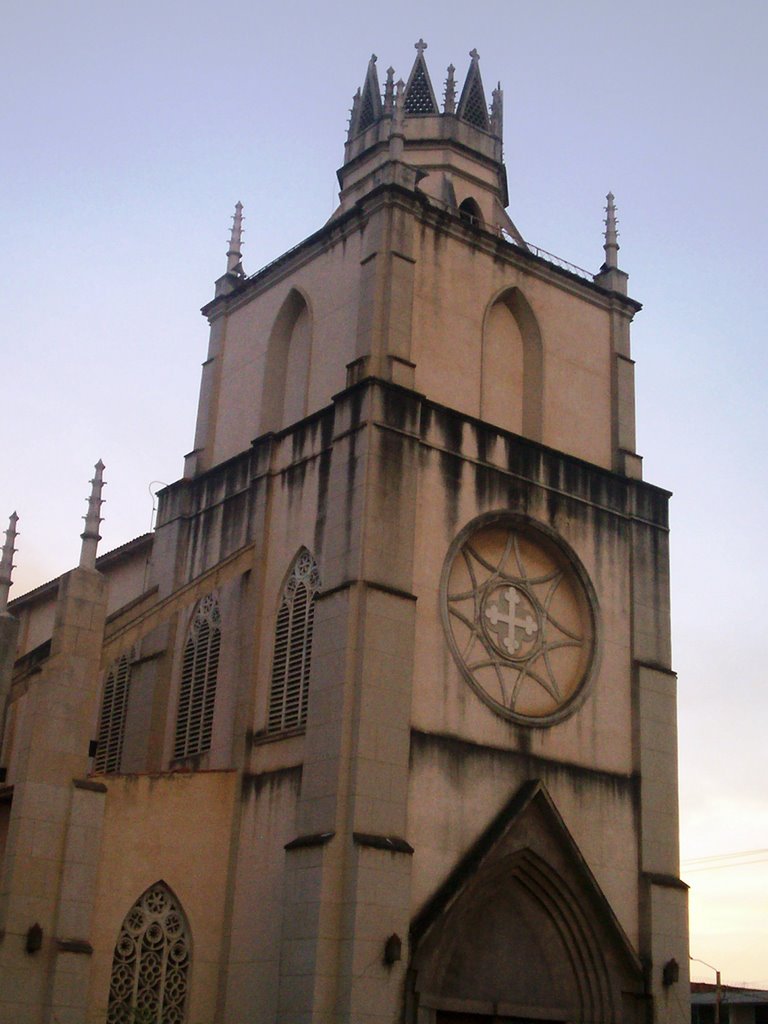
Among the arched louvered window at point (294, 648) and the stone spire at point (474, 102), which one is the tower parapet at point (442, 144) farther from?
the arched louvered window at point (294, 648)

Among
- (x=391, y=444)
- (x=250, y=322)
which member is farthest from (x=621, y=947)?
(x=250, y=322)

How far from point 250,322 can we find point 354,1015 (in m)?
15.3

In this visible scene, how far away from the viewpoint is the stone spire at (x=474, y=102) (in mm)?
31453

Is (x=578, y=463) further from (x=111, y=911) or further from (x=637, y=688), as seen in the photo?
(x=111, y=911)

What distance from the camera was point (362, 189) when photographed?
98.8ft

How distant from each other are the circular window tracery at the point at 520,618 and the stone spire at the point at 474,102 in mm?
10729

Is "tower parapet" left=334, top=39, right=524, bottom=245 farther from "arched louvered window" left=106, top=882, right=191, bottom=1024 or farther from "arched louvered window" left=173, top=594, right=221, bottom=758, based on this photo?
"arched louvered window" left=106, top=882, right=191, bottom=1024

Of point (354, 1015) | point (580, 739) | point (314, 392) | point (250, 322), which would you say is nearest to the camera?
point (354, 1015)

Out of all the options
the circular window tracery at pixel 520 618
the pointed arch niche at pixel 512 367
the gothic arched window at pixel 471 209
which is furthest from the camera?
the gothic arched window at pixel 471 209

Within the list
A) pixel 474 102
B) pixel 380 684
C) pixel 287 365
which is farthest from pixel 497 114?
pixel 380 684

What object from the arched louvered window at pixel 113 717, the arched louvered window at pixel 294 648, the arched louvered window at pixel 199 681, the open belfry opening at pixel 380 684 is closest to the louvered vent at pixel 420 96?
the open belfry opening at pixel 380 684

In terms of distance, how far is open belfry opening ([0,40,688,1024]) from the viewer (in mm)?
21484

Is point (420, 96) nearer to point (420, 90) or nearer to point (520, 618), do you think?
point (420, 90)

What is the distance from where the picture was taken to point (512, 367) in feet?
91.9
